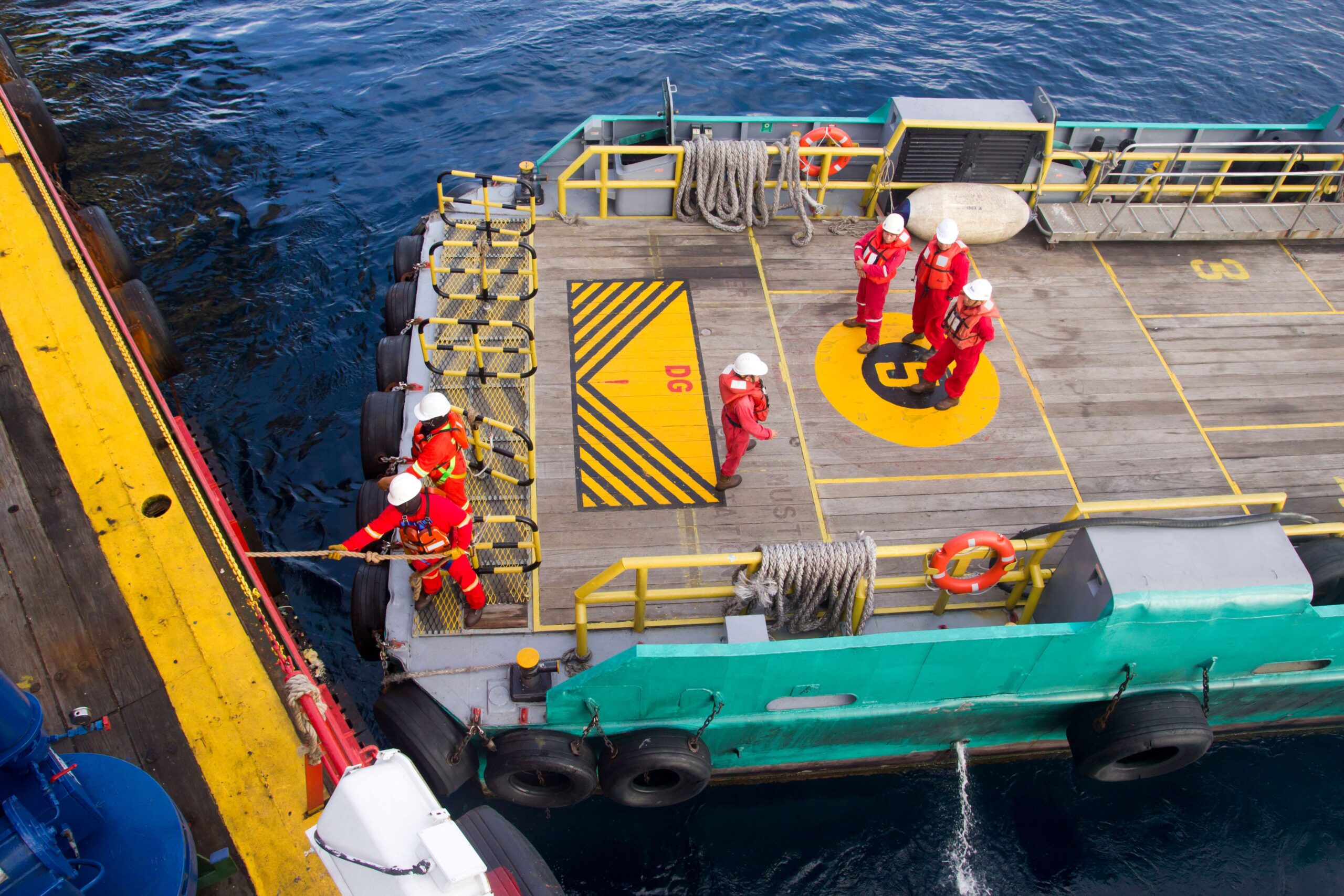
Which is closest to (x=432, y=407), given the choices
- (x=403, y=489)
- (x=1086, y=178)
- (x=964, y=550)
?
(x=403, y=489)

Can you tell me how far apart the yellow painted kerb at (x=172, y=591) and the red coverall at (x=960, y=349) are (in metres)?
7.34

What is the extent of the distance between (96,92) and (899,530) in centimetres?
2020

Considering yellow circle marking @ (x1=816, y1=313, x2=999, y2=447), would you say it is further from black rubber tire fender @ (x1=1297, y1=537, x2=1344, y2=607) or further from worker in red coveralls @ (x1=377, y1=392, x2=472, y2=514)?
worker in red coveralls @ (x1=377, y1=392, x2=472, y2=514)

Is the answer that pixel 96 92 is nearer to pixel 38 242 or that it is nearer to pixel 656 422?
pixel 38 242

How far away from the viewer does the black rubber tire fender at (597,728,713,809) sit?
7117mm

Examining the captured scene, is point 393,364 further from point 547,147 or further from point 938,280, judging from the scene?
point 547,147

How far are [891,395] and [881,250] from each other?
168 centimetres

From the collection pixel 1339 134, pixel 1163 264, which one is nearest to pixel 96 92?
pixel 1163 264

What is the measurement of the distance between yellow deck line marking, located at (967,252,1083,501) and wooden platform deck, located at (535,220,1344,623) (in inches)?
1.0

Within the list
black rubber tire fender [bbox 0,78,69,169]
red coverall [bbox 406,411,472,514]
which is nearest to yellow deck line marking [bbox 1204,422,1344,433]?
red coverall [bbox 406,411,472,514]

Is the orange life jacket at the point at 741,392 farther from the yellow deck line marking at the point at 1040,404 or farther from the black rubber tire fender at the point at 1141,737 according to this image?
the black rubber tire fender at the point at 1141,737

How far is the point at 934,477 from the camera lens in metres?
9.08

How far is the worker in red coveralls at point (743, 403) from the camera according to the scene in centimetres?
801

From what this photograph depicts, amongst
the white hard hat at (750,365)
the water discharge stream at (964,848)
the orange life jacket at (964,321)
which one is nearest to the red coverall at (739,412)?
the white hard hat at (750,365)
